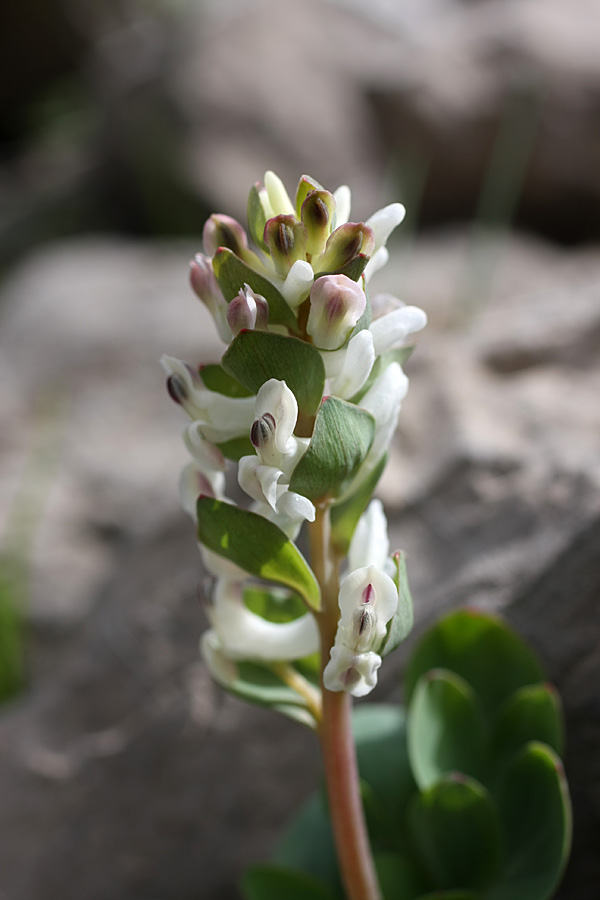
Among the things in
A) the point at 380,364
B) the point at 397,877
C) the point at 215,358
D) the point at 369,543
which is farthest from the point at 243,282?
the point at 215,358

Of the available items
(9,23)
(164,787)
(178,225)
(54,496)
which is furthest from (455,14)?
(164,787)

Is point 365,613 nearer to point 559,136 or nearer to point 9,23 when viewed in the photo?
point 559,136

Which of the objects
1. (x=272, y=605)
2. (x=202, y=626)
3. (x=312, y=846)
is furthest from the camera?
(x=202, y=626)

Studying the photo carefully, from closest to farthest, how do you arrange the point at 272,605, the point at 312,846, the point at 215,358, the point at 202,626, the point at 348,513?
1. the point at 348,513
2. the point at 272,605
3. the point at 312,846
4. the point at 202,626
5. the point at 215,358

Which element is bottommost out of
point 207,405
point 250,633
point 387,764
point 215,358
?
point 215,358

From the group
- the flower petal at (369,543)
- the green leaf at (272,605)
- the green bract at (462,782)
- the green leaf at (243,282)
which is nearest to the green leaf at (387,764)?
the green bract at (462,782)

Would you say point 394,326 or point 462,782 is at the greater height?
point 394,326

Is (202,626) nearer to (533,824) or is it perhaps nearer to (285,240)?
(533,824)
